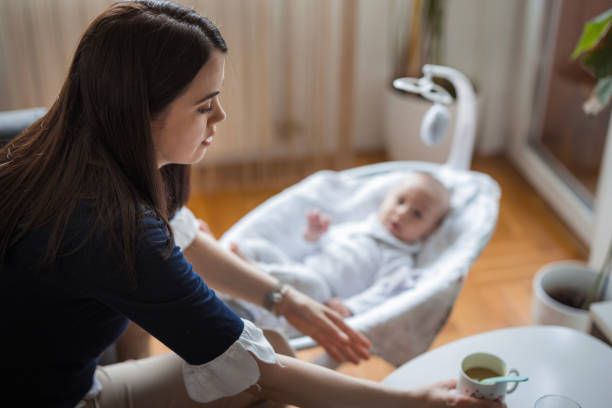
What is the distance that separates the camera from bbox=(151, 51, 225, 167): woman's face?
994 mm

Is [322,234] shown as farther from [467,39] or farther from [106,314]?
[467,39]

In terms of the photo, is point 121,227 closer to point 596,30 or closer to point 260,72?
point 596,30

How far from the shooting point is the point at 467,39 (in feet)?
9.87

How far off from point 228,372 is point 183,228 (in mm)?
473

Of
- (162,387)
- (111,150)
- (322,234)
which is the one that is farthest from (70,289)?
(322,234)

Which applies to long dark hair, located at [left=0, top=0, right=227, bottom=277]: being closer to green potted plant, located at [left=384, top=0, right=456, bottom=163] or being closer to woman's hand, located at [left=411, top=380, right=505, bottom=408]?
woman's hand, located at [left=411, top=380, right=505, bottom=408]

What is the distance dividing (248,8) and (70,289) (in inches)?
68.5

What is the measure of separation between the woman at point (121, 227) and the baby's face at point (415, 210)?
0.91 metres

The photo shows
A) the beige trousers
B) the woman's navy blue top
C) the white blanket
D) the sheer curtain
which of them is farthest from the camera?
the sheer curtain

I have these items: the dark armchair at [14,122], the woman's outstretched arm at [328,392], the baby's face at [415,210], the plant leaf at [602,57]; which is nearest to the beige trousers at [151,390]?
the woman's outstretched arm at [328,392]

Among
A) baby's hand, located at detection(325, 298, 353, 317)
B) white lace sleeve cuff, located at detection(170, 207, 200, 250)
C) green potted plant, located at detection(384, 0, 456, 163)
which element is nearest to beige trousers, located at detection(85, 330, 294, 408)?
white lace sleeve cuff, located at detection(170, 207, 200, 250)

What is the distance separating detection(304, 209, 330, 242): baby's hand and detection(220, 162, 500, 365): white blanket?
4cm

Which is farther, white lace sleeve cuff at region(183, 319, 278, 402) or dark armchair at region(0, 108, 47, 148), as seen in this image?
dark armchair at region(0, 108, 47, 148)

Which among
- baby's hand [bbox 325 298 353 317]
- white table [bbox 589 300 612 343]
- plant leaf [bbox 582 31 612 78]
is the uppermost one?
plant leaf [bbox 582 31 612 78]
